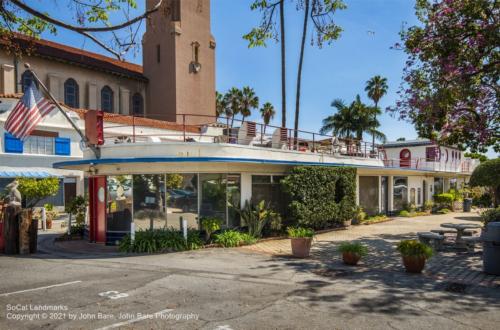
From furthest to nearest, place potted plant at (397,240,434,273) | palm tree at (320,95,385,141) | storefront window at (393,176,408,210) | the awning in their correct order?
palm tree at (320,95,385,141)
storefront window at (393,176,408,210)
the awning
potted plant at (397,240,434,273)

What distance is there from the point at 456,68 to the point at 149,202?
1120 centimetres

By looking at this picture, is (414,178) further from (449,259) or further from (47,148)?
(47,148)

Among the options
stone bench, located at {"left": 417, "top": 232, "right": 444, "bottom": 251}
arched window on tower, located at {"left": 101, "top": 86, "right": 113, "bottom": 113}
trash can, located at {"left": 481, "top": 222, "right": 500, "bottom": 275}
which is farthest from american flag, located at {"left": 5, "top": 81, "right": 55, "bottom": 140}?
arched window on tower, located at {"left": 101, "top": 86, "right": 113, "bottom": 113}

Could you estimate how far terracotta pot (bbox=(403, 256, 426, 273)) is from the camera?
1023 centimetres

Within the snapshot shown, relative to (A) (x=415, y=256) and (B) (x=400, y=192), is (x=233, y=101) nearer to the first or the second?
(B) (x=400, y=192)

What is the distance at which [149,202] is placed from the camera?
14.6m

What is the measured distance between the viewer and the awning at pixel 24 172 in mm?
23328

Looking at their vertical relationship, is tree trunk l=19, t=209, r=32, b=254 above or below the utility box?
below

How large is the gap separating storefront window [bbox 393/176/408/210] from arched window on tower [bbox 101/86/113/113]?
24612 mm

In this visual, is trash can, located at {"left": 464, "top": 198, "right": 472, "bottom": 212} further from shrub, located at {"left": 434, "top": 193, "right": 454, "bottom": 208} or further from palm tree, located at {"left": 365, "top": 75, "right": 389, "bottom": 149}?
palm tree, located at {"left": 365, "top": 75, "right": 389, "bottom": 149}

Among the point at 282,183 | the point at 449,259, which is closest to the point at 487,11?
the point at 449,259

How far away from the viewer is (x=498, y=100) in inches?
547

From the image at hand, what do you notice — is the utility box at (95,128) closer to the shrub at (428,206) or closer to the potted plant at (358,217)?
the potted plant at (358,217)

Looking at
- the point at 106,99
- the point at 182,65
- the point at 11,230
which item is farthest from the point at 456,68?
the point at 106,99
